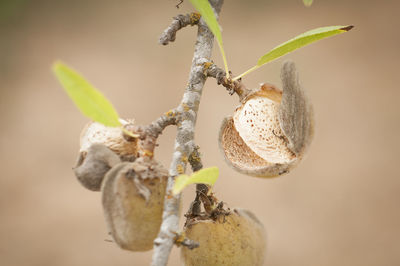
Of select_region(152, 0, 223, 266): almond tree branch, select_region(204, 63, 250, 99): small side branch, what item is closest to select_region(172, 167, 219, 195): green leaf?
select_region(152, 0, 223, 266): almond tree branch

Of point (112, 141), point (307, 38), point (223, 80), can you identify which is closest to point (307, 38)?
point (307, 38)

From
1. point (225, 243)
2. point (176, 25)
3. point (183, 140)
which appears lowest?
point (225, 243)

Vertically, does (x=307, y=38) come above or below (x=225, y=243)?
above

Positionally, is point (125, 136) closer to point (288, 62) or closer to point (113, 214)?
point (113, 214)

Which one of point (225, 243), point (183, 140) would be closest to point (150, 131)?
point (183, 140)

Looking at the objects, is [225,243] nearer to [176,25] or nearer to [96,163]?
[96,163]

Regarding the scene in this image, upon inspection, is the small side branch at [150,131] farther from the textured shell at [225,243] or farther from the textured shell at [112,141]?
the textured shell at [225,243]

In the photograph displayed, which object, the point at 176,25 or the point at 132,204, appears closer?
the point at 132,204
